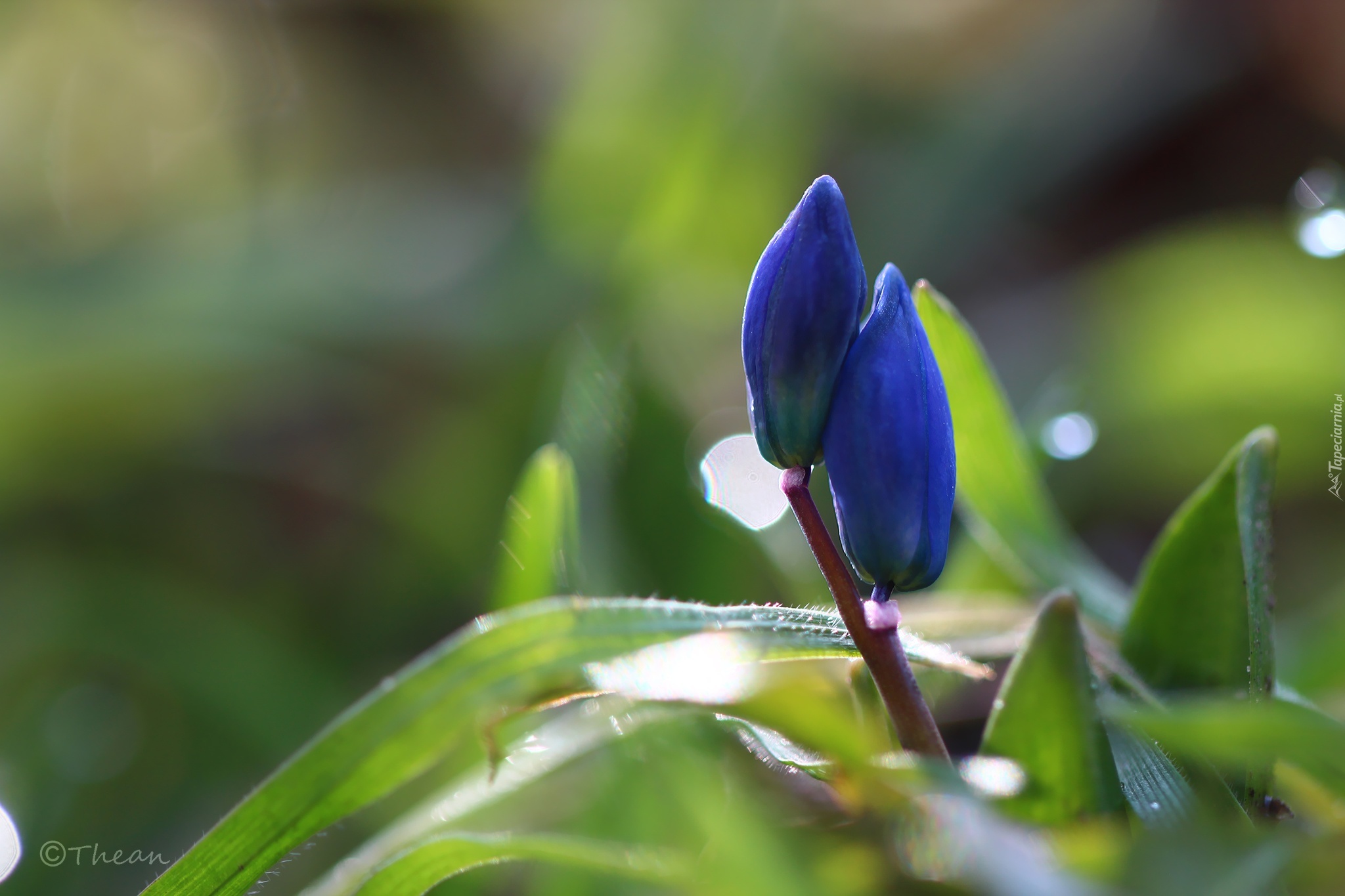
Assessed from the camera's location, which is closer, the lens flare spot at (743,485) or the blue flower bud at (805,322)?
the blue flower bud at (805,322)

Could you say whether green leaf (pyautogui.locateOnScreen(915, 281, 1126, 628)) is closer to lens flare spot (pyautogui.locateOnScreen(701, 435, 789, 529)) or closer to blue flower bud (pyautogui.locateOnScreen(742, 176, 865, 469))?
blue flower bud (pyautogui.locateOnScreen(742, 176, 865, 469))

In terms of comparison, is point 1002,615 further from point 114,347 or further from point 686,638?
point 114,347

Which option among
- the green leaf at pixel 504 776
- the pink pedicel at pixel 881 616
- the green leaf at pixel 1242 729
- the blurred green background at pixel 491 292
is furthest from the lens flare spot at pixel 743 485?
the green leaf at pixel 1242 729

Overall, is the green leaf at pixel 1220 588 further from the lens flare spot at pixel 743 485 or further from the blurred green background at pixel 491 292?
the lens flare spot at pixel 743 485

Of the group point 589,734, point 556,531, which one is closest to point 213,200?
point 556,531

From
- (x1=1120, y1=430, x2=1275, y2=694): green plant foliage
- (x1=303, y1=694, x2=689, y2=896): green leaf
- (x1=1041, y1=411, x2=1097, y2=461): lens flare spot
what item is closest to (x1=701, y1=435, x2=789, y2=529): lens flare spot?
(x1=1041, y1=411, x2=1097, y2=461): lens flare spot

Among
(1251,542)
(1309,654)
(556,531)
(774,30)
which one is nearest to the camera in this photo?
(1251,542)

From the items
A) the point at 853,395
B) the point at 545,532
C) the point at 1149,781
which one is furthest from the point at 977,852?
the point at 545,532
